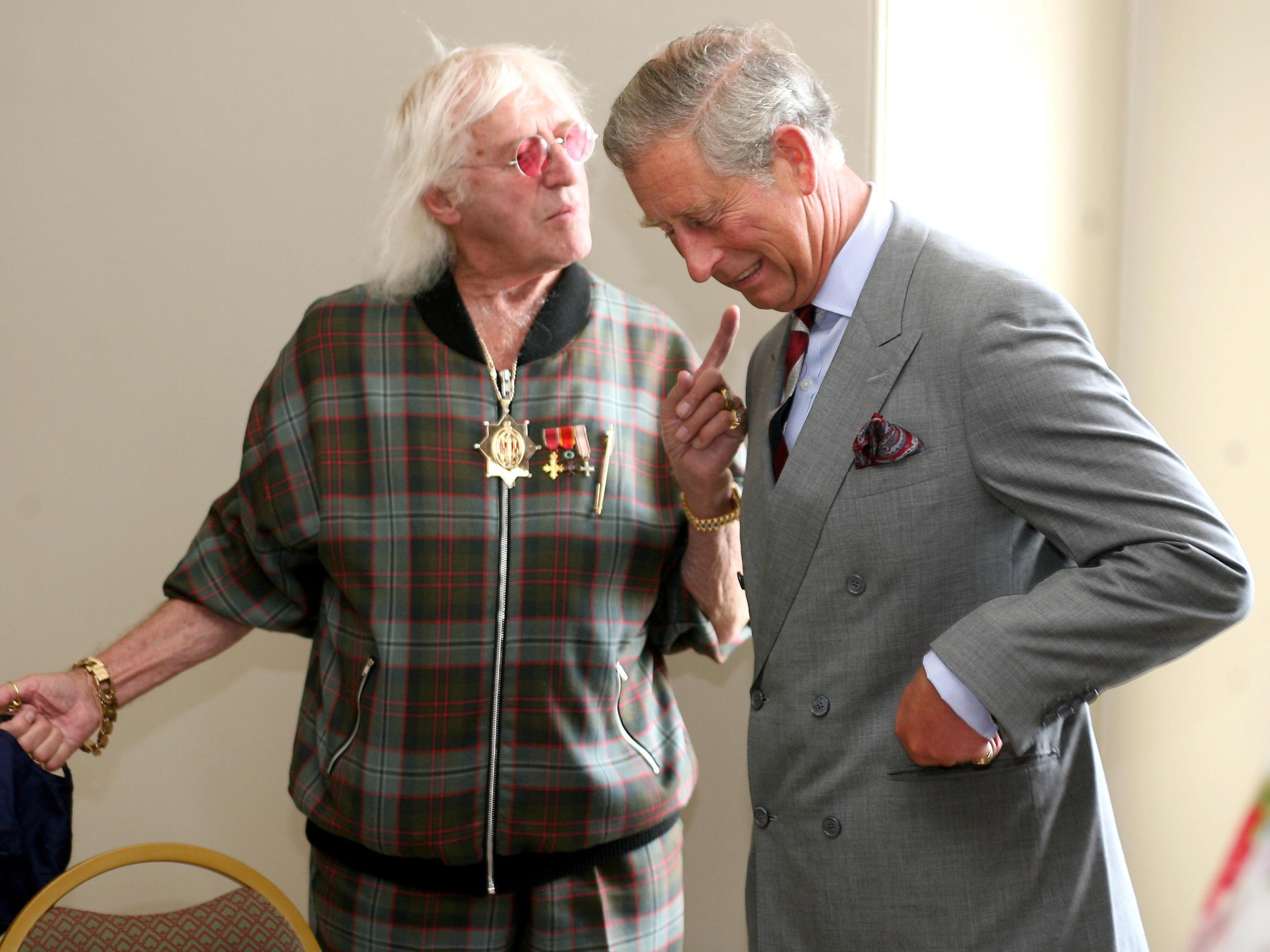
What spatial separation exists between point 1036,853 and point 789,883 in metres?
0.30

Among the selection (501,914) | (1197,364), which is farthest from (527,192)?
(1197,364)

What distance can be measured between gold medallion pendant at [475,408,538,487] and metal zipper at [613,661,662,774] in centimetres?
36

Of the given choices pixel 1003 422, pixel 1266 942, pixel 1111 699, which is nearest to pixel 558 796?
pixel 1003 422

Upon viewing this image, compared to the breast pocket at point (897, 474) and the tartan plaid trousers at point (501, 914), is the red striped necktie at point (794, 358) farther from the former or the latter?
the tartan plaid trousers at point (501, 914)

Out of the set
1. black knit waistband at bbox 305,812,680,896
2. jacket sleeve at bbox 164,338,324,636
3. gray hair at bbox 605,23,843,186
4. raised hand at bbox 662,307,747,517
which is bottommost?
black knit waistband at bbox 305,812,680,896

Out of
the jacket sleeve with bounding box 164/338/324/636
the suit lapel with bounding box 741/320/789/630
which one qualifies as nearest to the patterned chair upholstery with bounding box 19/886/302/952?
the jacket sleeve with bounding box 164/338/324/636

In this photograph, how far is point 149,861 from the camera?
1693mm

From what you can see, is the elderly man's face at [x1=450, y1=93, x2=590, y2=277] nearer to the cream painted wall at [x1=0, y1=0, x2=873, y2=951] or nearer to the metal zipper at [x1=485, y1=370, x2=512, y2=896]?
the metal zipper at [x1=485, y1=370, x2=512, y2=896]

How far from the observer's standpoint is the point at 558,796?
190cm

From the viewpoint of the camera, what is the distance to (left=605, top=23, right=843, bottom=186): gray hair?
55.9 inches

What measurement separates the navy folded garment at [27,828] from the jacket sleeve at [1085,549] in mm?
1300

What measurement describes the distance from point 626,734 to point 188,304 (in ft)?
5.01

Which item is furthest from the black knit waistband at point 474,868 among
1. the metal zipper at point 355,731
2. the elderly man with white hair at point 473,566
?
the metal zipper at point 355,731

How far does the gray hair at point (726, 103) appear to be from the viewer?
1421 mm
